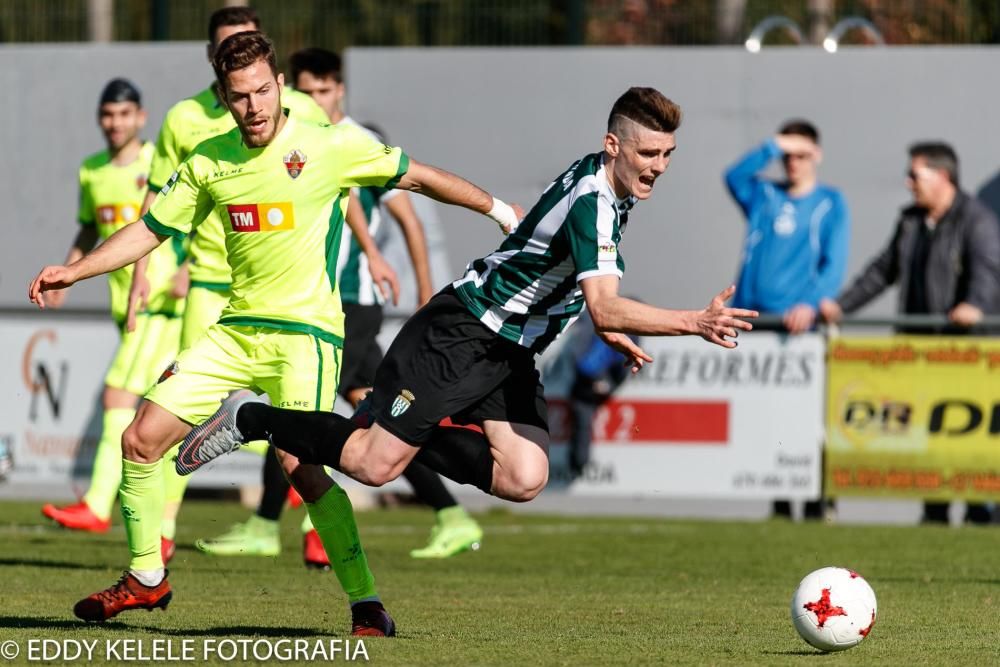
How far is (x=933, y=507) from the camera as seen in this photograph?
1352cm

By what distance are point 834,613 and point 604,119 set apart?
9.59 meters

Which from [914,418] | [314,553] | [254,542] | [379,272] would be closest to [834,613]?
[379,272]

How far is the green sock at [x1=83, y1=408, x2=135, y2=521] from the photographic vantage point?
1085 cm

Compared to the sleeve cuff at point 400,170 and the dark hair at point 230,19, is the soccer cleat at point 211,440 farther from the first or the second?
the dark hair at point 230,19

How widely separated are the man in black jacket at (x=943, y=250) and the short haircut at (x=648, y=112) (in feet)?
21.2

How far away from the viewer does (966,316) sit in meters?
13.2

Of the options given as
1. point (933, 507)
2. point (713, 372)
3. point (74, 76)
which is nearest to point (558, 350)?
point (713, 372)

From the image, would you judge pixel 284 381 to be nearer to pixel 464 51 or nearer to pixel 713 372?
pixel 713 372

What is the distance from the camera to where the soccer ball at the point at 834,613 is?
6.80m

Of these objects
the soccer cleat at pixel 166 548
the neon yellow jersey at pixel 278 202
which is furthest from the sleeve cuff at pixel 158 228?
the soccer cleat at pixel 166 548

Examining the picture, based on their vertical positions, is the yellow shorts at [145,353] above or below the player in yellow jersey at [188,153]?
below

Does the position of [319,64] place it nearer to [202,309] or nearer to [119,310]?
[202,309]

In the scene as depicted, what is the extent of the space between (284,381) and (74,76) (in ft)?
32.2

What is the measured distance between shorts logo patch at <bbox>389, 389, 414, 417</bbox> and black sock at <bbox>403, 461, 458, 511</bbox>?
3073 mm
